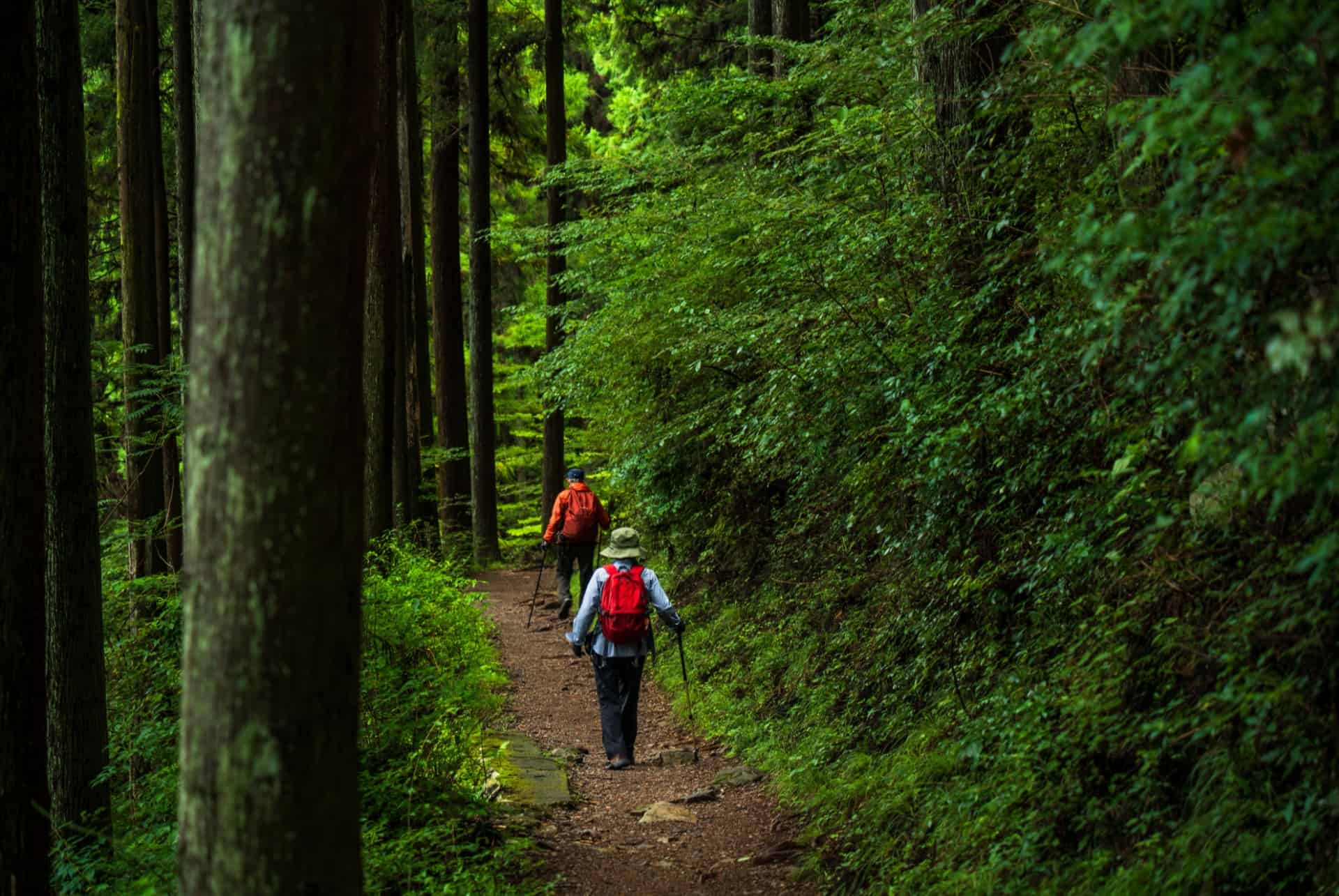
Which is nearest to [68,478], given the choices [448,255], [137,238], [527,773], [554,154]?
[527,773]

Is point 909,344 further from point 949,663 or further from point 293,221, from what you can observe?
point 293,221

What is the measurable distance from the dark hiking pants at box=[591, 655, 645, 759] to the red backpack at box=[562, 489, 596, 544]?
16.8 ft

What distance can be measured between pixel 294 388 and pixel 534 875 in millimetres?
4557

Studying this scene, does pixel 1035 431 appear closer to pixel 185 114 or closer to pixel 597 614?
pixel 597 614

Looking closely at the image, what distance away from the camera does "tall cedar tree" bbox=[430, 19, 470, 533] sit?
21.5 metres

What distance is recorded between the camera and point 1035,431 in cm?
625

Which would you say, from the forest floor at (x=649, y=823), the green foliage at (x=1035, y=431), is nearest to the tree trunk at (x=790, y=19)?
the green foliage at (x=1035, y=431)

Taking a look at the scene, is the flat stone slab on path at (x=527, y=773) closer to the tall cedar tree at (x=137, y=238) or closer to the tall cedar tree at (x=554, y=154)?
the tall cedar tree at (x=137, y=238)

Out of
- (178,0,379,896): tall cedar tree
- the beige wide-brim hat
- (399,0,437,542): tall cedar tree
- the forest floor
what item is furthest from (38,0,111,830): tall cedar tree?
(399,0,437,542): tall cedar tree

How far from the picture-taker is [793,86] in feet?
30.2

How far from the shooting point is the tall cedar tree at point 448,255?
21.5m

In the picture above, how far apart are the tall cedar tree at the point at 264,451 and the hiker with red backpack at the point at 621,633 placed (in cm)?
634

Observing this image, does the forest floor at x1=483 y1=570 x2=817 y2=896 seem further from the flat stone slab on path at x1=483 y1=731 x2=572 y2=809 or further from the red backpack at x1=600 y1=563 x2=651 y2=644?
the red backpack at x1=600 y1=563 x2=651 y2=644

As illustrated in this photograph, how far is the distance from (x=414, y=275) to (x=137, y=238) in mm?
9402
